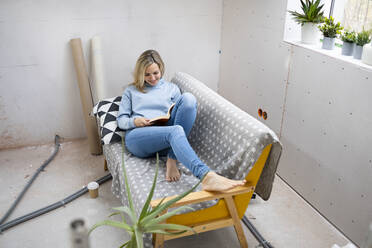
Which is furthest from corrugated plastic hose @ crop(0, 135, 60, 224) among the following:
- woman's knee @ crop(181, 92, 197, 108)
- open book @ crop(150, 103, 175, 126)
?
woman's knee @ crop(181, 92, 197, 108)

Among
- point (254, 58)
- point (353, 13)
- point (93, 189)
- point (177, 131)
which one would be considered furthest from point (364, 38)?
point (93, 189)

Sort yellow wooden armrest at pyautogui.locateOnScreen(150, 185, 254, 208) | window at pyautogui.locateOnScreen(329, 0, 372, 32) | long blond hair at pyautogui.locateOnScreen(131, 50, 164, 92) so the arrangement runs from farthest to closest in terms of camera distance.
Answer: long blond hair at pyautogui.locateOnScreen(131, 50, 164, 92)
window at pyautogui.locateOnScreen(329, 0, 372, 32)
yellow wooden armrest at pyautogui.locateOnScreen(150, 185, 254, 208)

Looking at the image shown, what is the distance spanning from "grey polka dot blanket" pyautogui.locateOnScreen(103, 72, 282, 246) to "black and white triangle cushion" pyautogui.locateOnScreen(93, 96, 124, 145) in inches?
2.3

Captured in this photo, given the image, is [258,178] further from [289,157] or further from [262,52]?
[262,52]

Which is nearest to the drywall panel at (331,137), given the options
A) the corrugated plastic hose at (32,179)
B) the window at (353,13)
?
the window at (353,13)

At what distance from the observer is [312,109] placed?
2361 millimetres

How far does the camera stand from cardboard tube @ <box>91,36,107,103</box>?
3.08 m

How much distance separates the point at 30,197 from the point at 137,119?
3.40ft

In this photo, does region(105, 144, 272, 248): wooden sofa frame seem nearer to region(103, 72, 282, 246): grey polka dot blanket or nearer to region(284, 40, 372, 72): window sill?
region(103, 72, 282, 246): grey polka dot blanket

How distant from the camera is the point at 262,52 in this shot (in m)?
2.86

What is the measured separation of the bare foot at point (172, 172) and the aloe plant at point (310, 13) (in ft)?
4.34

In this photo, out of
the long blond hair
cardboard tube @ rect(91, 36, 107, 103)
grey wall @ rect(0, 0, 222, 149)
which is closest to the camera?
the long blond hair

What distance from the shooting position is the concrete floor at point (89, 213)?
2151 mm

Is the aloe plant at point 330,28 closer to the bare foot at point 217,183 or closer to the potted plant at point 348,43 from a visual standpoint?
the potted plant at point 348,43
